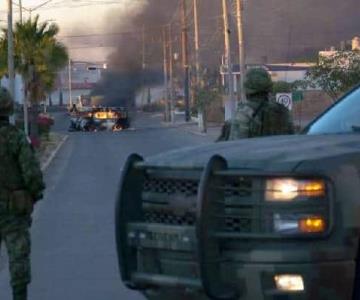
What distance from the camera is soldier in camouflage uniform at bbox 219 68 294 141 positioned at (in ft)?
29.8

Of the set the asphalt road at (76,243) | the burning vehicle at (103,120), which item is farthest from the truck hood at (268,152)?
the burning vehicle at (103,120)

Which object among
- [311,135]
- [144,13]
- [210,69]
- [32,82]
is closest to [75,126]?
[144,13]

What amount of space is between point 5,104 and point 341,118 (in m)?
2.45

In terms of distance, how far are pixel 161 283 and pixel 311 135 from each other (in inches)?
57.4

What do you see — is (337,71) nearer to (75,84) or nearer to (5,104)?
(5,104)

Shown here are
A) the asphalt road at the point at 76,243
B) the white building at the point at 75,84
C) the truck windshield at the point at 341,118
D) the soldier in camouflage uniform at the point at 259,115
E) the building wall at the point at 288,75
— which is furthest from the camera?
the white building at the point at 75,84

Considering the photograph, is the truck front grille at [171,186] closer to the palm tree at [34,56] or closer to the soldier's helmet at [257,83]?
the soldier's helmet at [257,83]

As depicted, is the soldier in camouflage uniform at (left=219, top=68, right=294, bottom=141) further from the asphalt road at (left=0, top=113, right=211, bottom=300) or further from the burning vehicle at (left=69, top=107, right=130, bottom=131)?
the burning vehicle at (left=69, top=107, right=130, bottom=131)

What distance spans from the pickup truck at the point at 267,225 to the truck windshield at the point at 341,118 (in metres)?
1.00

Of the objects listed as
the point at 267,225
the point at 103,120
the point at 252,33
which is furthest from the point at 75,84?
the point at 267,225

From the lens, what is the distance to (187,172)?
637 centimetres

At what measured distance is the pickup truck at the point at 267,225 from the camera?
5941mm

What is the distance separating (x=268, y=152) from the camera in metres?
6.31

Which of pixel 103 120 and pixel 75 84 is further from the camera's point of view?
pixel 75 84
